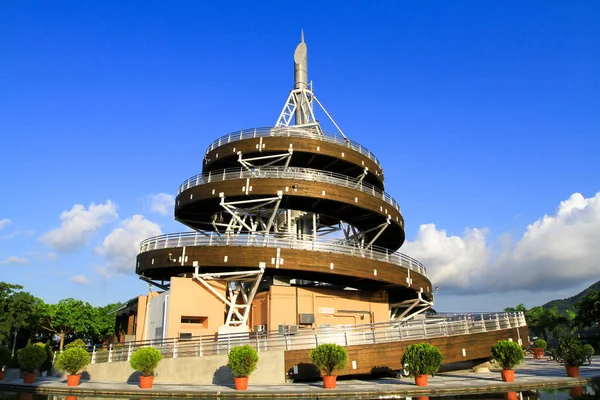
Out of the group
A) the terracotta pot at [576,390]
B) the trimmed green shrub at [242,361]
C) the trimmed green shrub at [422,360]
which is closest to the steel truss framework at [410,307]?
the trimmed green shrub at [422,360]

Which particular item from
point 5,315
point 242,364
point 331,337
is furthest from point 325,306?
point 5,315

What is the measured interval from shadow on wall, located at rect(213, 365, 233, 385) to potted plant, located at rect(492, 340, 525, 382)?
13.2 metres

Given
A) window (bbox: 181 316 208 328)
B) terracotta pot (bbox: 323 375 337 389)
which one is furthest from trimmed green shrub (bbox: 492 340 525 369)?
window (bbox: 181 316 208 328)

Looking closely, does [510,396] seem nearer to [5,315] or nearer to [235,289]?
[235,289]

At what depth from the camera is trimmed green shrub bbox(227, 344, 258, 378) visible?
2178 cm

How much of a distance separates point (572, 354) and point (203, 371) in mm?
18744

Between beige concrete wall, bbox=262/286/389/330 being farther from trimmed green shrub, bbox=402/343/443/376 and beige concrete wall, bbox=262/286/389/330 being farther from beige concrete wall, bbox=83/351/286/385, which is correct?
trimmed green shrub, bbox=402/343/443/376

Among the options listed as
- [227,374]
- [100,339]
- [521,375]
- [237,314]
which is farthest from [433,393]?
[100,339]

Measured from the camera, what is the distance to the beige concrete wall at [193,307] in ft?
105

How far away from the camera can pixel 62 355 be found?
25.0 m

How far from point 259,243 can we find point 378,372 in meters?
12.3

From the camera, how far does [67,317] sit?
2842 inches

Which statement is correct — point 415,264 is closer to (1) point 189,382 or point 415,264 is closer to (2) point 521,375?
(2) point 521,375

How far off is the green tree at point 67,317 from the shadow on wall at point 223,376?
56.4 meters
